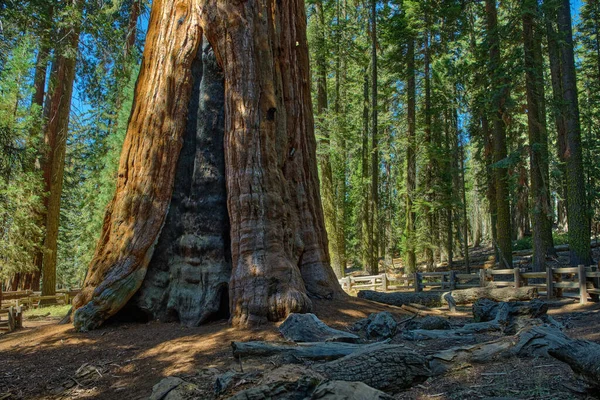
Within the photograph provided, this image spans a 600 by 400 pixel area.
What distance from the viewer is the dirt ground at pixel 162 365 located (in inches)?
161

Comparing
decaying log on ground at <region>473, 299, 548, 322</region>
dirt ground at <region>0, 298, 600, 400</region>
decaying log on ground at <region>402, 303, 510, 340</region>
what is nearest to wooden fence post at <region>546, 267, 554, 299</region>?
dirt ground at <region>0, 298, 600, 400</region>

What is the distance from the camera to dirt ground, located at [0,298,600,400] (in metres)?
4.08

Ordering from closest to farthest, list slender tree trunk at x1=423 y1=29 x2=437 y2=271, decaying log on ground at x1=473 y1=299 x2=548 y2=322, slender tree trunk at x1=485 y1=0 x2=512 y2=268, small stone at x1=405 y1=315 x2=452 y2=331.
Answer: small stone at x1=405 y1=315 x2=452 y2=331, decaying log on ground at x1=473 y1=299 x2=548 y2=322, slender tree trunk at x1=485 y1=0 x2=512 y2=268, slender tree trunk at x1=423 y1=29 x2=437 y2=271

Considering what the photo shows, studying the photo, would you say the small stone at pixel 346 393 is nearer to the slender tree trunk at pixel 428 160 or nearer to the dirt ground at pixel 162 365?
the dirt ground at pixel 162 365

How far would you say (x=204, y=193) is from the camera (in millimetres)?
8516

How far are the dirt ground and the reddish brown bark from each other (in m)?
0.71

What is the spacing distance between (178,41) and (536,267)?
14428 millimetres

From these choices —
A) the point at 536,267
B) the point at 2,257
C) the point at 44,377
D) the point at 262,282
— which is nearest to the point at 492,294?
the point at 536,267

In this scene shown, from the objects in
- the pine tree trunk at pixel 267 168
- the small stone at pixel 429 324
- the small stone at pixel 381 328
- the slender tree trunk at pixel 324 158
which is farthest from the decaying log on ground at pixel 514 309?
the slender tree trunk at pixel 324 158

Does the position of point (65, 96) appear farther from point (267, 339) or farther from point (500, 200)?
point (500, 200)

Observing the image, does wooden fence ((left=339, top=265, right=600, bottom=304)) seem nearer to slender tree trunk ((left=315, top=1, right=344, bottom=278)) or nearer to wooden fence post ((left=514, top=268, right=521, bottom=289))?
wooden fence post ((left=514, top=268, right=521, bottom=289))

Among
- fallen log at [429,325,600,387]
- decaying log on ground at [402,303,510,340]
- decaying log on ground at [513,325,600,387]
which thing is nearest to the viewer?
decaying log on ground at [513,325,600,387]

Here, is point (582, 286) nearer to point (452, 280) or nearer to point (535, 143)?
point (452, 280)

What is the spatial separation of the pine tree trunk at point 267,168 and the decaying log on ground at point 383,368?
3045 millimetres
